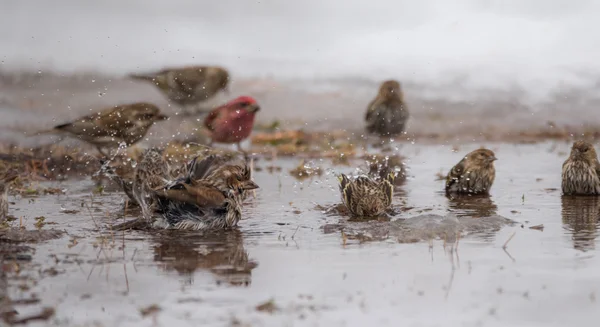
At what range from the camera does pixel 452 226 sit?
725 centimetres

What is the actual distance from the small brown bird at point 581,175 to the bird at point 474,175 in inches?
29.5

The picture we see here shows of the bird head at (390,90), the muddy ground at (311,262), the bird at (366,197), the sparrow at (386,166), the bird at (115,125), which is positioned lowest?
the muddy ground at (311,262)

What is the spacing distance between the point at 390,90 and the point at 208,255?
30.3 feet

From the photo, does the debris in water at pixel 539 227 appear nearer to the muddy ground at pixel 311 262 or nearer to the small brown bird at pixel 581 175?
the muddy ground at pixel 311 262

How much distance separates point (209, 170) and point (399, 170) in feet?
12.9

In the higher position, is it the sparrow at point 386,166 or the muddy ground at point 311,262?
the sparrow at point 386,166

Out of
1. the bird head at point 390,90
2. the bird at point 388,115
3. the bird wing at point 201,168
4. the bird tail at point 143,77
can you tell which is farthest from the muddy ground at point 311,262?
the bird head at point 390,90

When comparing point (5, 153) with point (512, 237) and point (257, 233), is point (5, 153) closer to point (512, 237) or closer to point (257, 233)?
point (257, 233)

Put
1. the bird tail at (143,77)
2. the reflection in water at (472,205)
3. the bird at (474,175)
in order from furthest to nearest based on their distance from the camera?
the bird tail at (143,77) → the bird at (474,175) → the reflection in water at (472,205)

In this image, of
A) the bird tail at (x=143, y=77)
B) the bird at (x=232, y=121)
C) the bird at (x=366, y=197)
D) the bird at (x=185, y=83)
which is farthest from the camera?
the bird at (x=185, y=83)

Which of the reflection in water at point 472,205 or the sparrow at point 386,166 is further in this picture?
the sparrow at point 386,166

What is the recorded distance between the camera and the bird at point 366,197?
26.8 ft

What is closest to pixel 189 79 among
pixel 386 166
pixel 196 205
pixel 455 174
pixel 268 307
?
pixel 386 166

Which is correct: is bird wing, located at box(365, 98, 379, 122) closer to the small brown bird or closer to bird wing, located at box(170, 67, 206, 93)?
bird wing, located at box(170, 67, 206, 93)
